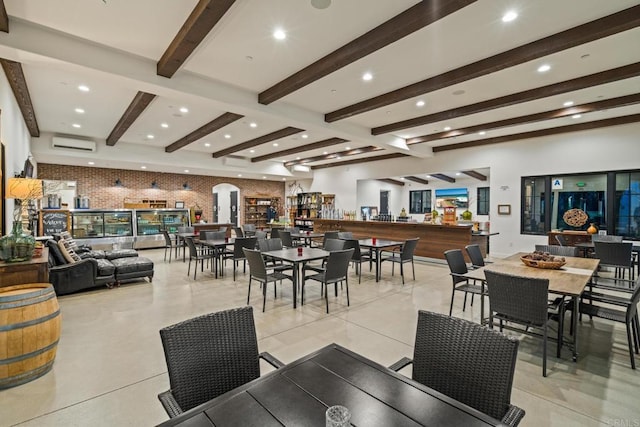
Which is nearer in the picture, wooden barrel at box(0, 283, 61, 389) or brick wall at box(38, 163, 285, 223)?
wooden barrel at box(0, 283, 61, 389)

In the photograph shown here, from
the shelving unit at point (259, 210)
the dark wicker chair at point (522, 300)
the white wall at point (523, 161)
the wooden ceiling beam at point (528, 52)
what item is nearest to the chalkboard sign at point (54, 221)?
the shelving unit at point (259, 210)

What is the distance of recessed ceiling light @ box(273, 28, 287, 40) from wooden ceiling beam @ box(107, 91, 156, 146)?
9.33 feet

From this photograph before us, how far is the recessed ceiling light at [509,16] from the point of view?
3.15 m

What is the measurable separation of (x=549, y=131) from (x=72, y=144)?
493 inches

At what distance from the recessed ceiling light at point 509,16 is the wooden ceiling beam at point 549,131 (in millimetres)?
5694

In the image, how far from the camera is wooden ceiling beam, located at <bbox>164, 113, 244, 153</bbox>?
21.5ft

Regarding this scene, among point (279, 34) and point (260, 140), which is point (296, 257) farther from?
point (260, 140)

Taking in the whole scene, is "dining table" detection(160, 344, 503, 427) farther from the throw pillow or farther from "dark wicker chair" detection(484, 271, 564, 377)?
the throw pillow

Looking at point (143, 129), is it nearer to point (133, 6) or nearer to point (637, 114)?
point (133, 6)

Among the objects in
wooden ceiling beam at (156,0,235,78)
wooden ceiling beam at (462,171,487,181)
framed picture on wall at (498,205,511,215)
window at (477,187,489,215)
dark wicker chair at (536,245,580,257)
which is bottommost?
dark wicker chair at (536,245,580,257)

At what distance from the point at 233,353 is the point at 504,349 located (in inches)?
51.6

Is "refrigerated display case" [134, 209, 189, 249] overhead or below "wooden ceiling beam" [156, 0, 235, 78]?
below

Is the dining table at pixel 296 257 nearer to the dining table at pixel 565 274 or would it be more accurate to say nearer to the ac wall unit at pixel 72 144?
the dining table at pixel 565 274

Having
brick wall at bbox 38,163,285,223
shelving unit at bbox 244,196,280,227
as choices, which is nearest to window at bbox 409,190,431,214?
shelving unit at bbox 244,196,280,227
